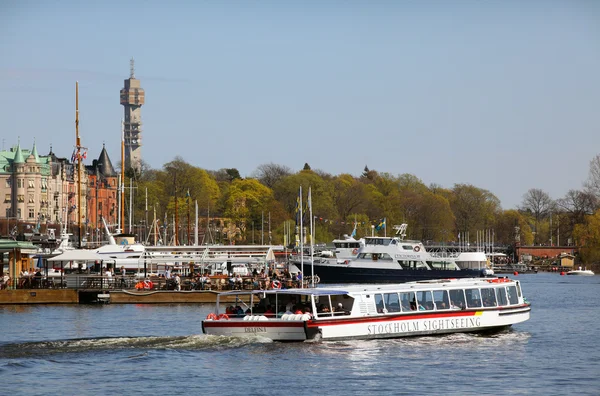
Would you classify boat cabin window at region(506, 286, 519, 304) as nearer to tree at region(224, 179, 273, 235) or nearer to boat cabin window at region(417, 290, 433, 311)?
boat cabin window at region(417, 290, 433, 311)

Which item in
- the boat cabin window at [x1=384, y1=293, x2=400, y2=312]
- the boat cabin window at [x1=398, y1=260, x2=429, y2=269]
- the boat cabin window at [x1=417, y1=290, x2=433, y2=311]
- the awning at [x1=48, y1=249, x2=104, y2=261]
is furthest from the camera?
the boat cabin window at [x1=398, y1=260, x2=429, y2=269]

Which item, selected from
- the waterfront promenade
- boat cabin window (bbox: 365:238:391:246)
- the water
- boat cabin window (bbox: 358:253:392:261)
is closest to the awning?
the waterfront promenade

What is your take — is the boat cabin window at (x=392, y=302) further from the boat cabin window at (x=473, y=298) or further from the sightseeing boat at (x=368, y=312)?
the boat cabin window at (x=473, y=298)

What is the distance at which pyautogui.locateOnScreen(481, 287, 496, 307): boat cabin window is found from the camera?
193 feet

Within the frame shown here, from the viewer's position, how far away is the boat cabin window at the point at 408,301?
5484cm

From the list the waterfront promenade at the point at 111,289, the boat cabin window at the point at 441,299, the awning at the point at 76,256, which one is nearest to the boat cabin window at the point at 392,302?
the boat cabin window at the point at 441,299

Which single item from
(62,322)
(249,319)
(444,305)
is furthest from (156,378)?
(62,322)

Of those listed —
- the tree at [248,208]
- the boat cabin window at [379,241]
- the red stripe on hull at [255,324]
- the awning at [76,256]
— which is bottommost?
the red stripe on hull at [255,324]

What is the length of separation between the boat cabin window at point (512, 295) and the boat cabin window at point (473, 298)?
106 inches

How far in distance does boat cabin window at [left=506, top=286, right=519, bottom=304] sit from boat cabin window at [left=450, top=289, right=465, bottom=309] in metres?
3.93

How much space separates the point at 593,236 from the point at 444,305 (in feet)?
387

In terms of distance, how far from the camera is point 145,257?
107938 mm

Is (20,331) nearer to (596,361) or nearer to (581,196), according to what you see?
(596,361)

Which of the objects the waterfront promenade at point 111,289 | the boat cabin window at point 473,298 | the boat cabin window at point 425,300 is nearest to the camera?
the boat cabin window at point 425,300
